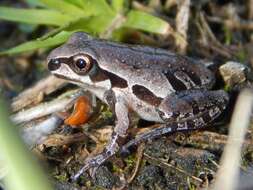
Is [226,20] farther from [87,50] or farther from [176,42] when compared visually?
[87,50]

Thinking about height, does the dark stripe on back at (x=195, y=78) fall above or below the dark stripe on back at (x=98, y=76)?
below

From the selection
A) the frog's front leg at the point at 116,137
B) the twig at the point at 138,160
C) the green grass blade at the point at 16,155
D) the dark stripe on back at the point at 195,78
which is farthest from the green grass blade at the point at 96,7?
the green grass blade at the point at 16,155

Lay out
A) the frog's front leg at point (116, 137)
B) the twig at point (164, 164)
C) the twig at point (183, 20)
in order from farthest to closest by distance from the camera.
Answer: the twig at point (183, 20) < the frog's front leg at point (116, 137) < the twig at point (164, 164)

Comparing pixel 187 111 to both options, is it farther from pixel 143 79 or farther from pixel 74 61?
pixel 74 61

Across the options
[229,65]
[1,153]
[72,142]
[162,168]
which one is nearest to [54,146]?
[72,142]

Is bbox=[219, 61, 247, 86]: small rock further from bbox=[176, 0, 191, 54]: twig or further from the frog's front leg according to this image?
the frog's front leg

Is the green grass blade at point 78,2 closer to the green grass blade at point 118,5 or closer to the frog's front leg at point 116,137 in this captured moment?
the green grass blade at point 118,5
